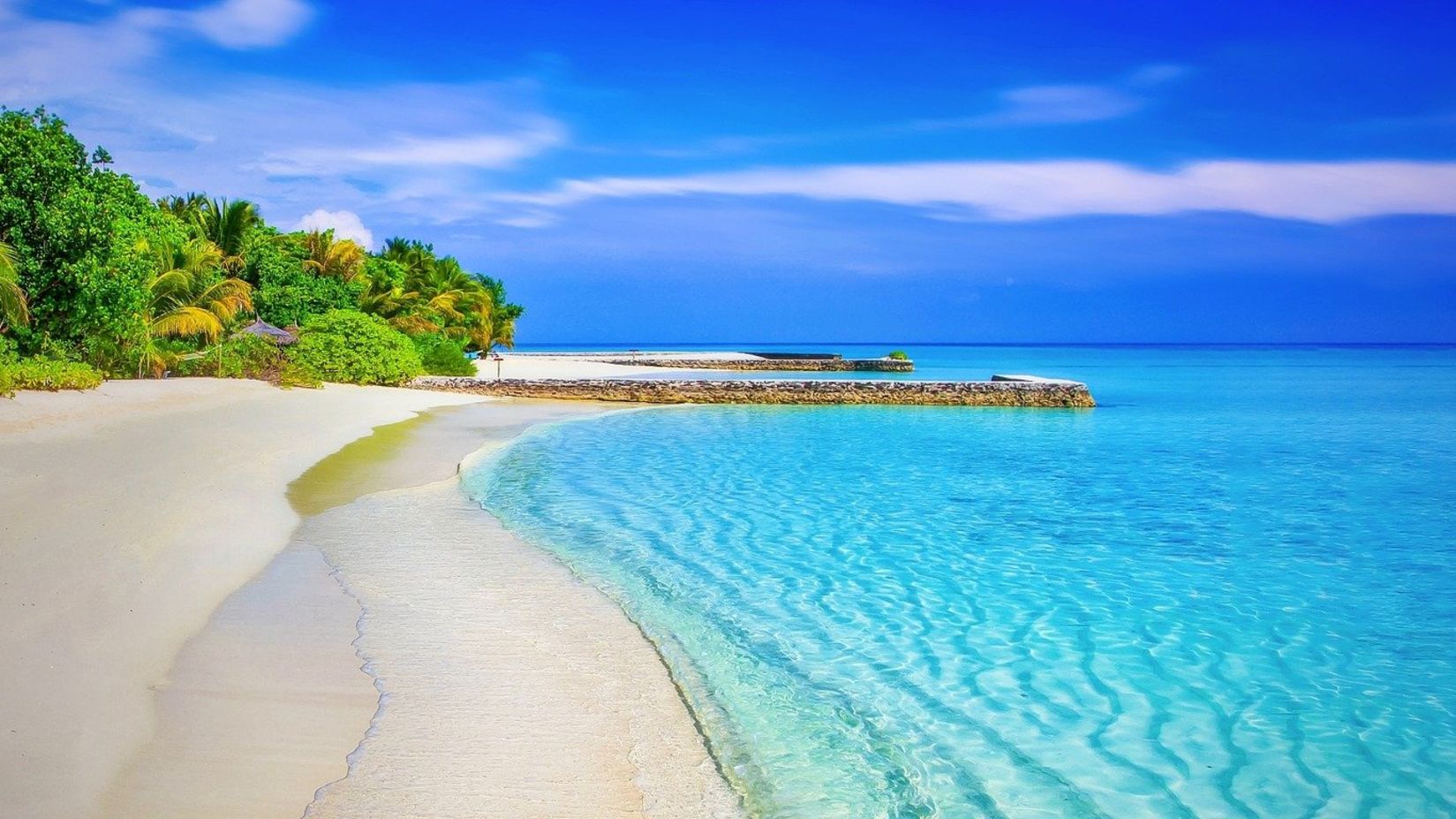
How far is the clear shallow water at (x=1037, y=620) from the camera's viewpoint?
4.81 m

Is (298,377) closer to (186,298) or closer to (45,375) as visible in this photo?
(186,298)

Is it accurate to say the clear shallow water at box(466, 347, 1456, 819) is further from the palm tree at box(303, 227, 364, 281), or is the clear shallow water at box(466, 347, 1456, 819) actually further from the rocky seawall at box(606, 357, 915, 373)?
the rocky seawall at box(606, 357, 915, 373)

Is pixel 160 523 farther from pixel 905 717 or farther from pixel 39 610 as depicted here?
pixel 905 717

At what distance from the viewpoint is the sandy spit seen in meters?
4.34

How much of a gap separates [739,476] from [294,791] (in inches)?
452

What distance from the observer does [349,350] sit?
30.9 metres

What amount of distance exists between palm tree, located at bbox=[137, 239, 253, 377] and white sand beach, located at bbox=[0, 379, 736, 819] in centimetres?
1387

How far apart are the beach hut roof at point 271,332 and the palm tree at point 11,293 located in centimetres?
1006

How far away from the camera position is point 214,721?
15.5ft

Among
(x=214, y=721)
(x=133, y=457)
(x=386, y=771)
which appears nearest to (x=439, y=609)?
(x=214, y=721)

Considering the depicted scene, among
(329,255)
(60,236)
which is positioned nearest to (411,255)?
(329,255)

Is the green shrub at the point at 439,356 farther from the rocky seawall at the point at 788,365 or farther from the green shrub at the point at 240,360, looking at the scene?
the rocky seawall at the point at 788,365

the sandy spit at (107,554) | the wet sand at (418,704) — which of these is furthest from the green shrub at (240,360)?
the wet sand at (418,704)

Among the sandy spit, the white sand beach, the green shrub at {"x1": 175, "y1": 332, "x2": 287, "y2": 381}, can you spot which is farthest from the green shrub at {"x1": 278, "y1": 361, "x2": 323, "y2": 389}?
the white sand beach
